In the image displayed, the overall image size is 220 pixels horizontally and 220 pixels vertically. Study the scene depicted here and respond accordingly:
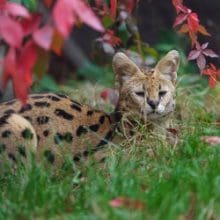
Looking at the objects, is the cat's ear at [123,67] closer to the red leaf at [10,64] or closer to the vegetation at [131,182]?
the vegetation at [131,182]

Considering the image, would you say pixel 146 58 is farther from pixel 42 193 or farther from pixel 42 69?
pixel 42 69

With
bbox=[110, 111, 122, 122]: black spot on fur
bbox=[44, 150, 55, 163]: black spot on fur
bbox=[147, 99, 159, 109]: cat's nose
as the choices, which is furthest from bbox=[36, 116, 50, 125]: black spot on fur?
bbox=[147, 99, 159, 109]: cat's nose

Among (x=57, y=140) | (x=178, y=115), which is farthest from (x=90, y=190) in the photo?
(x=178, y=115)

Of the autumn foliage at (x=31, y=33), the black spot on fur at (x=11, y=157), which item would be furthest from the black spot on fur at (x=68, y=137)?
the autumn foliage at (x=31, y=33)

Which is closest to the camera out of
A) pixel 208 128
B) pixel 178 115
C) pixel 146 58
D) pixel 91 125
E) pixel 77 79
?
pixel 208 128

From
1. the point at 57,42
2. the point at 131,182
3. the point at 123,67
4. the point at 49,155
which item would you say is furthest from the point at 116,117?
the point at 57,42

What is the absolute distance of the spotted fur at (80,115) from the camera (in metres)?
→ 6.38

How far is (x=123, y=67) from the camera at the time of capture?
6.78m

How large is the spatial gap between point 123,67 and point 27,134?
0.97 m

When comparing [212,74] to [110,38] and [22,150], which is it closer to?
[110,38]

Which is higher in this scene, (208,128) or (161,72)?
(161,72)

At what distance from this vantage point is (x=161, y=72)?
6754 millimetres

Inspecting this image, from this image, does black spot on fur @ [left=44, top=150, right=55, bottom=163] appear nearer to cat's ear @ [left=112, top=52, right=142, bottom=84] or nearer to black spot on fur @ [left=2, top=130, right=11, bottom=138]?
black spot on fur @ [left=2, top=130, right=11, bottom=138]

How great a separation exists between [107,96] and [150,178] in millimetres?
2566
